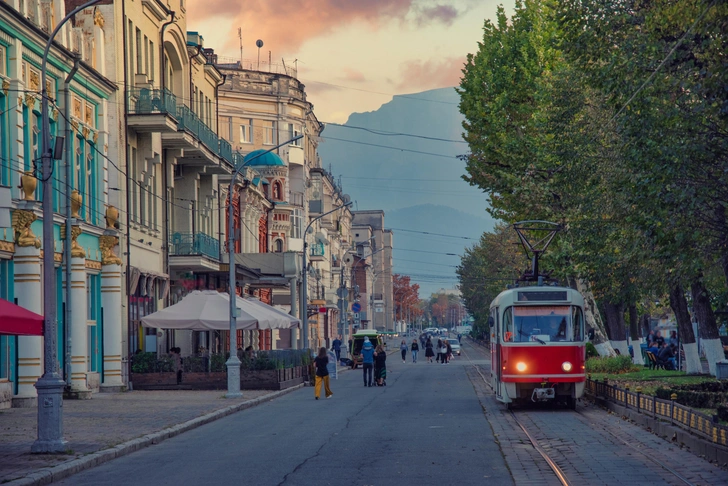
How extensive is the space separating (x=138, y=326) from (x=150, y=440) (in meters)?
19.3

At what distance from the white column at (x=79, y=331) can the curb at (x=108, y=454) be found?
254 inches

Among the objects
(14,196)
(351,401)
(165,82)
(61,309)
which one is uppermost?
(165,82)

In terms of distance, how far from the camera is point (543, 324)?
968 inches

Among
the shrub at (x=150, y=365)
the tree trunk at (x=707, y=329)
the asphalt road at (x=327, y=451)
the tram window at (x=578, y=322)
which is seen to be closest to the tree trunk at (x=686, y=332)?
the tree trunk at (x=707, y=329)

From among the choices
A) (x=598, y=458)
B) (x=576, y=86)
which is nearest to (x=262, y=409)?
(x=576, y=86)

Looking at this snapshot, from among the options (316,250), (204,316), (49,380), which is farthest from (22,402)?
(316,250)

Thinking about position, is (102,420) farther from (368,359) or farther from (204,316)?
(368,359)

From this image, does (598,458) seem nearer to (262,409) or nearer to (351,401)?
(262,409)

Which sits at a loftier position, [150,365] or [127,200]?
[127,200]

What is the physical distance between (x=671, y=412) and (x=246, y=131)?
5713cm

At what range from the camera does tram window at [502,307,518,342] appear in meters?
24.5

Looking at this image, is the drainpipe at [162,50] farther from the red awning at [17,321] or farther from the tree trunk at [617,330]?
the red awning at [17,321]

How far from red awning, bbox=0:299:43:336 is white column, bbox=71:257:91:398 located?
14.5 meters

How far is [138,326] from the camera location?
36.8 metres
